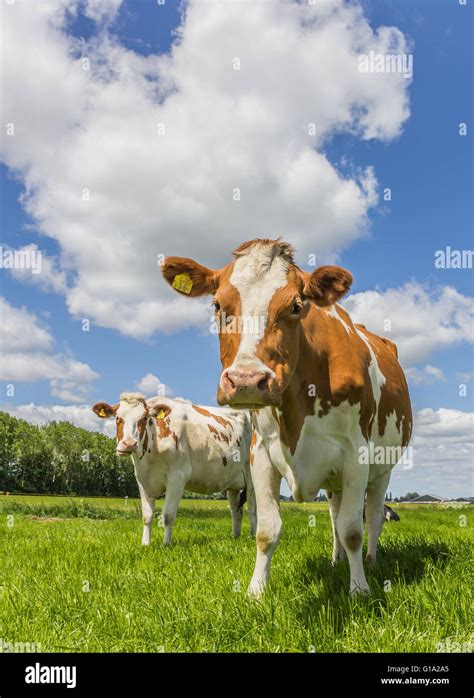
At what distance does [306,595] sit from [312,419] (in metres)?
1.37

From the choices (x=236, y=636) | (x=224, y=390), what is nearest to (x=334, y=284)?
(x=224, y=390)

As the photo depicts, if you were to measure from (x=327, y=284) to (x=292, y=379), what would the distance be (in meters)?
0.79

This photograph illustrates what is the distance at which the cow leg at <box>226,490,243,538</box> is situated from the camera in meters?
11.9

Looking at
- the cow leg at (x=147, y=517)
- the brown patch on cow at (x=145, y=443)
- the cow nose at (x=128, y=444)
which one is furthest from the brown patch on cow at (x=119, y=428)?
the cow leg at (x=147, y=517)

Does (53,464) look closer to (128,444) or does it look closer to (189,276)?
(128,444)

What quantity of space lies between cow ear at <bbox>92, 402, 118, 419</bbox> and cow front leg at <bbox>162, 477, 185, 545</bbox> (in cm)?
169

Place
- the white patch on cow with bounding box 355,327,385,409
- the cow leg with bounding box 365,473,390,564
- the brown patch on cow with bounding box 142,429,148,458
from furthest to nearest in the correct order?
1. the brown patch on cow with bounding box 142,429,148,458
2. the cow leg with bounding box 365,473,390,564
3. the white patch on cow with bounding box 355,327,385,409

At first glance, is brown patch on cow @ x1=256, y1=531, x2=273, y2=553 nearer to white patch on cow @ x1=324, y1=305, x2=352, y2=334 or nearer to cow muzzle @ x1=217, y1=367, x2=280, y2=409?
cow muzzle @ x1=217, y1=367, x2=280, y2=409

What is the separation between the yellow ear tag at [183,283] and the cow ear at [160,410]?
257 inches

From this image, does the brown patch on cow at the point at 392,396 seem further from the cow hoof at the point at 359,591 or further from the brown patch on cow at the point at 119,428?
the brown patch on cow at the point at 119,428

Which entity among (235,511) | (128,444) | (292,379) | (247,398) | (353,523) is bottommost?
(235,511)

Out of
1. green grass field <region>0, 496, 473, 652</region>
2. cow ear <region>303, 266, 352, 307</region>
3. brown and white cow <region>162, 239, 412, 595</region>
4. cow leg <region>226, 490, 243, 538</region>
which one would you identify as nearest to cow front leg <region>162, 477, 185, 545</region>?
cow leg <region>226, 490, 243, 538</region>

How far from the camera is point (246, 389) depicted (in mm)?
3174

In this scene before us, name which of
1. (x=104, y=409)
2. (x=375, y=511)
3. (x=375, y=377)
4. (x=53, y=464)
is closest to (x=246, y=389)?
(x=375, y=377)
